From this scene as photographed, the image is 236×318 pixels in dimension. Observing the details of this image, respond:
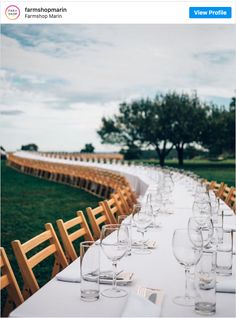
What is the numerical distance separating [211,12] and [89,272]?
171 centimetres

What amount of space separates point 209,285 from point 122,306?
310 millimetres

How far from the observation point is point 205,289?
5.31ft

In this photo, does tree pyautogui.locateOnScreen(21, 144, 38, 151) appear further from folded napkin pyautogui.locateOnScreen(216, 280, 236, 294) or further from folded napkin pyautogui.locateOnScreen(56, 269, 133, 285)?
folded napkin pyautogui.locateOnScreen(216, 280, 236, 294)

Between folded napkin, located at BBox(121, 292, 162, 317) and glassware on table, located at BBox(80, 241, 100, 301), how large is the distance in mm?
141

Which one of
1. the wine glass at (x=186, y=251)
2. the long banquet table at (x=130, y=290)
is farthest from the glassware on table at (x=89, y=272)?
the wine glass at (x=186, y=251)

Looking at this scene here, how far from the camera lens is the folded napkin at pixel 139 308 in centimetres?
154

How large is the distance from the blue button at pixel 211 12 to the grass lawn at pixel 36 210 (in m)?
2.74

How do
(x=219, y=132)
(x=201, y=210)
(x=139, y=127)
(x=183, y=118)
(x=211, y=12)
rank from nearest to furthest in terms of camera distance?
(x=211, y=12), (x=201, y=210), (x=219, y=132), (x=183, y=118), (x=139, y=127)

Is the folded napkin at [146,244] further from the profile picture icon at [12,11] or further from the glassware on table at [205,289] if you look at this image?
the profile picture icon at [12,11]

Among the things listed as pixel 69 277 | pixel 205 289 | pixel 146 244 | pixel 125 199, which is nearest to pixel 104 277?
pixel 69 277

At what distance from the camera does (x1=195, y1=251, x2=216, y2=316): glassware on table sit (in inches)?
62.2

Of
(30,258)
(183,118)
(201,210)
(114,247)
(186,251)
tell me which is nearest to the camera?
(186,251)

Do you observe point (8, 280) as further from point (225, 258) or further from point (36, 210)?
point (36, 210)

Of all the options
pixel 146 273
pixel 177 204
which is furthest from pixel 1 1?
pixel 177 204
